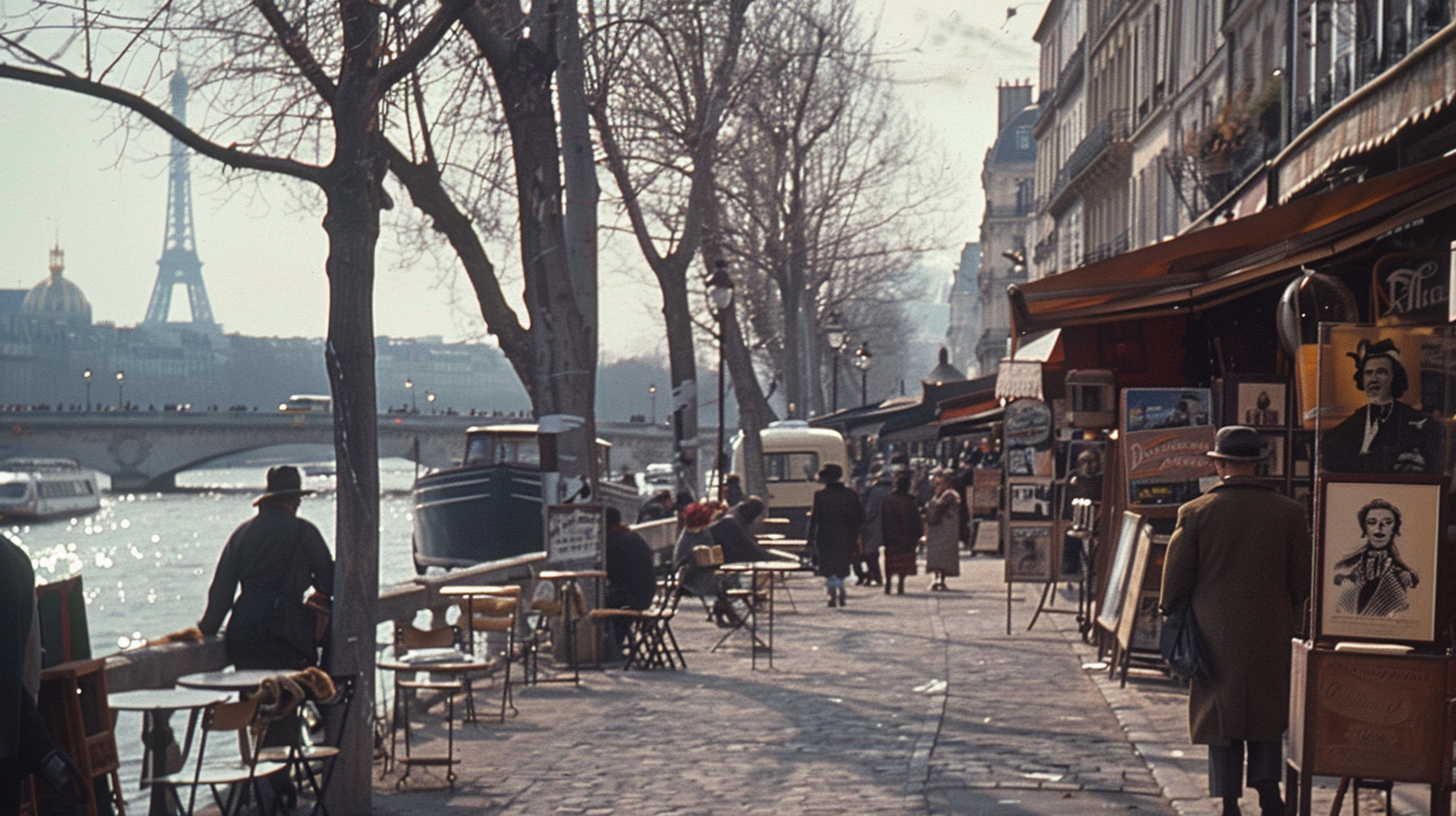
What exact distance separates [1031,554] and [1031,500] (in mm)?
478

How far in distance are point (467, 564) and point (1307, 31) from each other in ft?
86.0

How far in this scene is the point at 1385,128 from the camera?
10594 mm

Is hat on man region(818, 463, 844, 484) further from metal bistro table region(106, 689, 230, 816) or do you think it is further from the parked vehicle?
the parked vehicle

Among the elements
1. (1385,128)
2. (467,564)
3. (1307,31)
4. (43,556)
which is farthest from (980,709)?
(43,556)

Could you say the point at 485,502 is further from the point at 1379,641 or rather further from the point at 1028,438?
the point at 1379,641

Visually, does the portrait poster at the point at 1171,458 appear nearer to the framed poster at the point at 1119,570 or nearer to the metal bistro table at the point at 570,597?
the framed poster at the point at 1119,570

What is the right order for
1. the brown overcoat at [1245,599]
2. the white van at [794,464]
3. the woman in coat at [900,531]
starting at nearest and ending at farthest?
the brown overcoat at [1245,599], the woman in coat at [900,531], the white van at [794,464]

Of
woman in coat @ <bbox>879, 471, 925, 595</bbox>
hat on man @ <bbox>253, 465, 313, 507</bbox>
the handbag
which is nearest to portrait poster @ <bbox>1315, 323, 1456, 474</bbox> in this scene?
the handbag

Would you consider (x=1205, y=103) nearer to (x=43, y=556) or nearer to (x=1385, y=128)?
(x=1385, y=128)

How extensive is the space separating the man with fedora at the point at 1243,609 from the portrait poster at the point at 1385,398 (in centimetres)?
35

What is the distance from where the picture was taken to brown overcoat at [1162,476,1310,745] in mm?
8016

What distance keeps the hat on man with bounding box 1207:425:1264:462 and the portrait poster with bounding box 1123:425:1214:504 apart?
427 cm

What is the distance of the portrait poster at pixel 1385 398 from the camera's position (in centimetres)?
788

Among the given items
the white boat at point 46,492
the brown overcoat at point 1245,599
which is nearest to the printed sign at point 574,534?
the brown overcoat at point 1245,599
